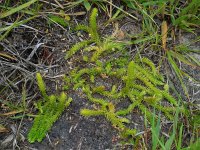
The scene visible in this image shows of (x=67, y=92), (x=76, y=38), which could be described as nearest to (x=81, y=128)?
(x=67, y=92)

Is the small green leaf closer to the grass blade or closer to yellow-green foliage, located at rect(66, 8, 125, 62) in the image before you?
yellow-green foliage, located at rect(66, 8, 125, 62)

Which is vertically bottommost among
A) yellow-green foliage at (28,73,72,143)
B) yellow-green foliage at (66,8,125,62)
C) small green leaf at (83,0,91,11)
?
yellow-green foliage at (28,73,72,143)

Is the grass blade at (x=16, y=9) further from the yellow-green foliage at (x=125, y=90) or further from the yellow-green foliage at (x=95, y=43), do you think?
the yellow-green foliage at (x=125, y=90)

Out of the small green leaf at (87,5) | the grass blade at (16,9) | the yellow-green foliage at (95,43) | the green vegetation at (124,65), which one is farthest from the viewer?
the small green leaf at (87,5)

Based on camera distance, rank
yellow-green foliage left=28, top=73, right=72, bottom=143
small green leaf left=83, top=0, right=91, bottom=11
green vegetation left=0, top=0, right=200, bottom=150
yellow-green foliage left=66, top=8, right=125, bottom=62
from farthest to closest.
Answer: small green leaf left=83, top=0, right=91, bottom=11 < yellow-green foliage left=66, top=8, right=125, bottom=62 < green vegetation left=0, top=0, right=200, bottom=150 < yellow-green foliage left=28, top=73, right=72, bottom=143

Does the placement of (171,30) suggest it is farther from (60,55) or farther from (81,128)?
(81,128)

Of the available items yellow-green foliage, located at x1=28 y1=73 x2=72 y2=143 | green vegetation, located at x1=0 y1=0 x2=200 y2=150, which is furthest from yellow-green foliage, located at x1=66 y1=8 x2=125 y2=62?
yellow-green foliage, located at x1=28 y1=73 x2=72 y2=143

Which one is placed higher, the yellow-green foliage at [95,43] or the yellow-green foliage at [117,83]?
the yellow-green foliage at [95,43]

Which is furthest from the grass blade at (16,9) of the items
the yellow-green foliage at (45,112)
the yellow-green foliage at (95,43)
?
the yellow-green foliage at (45,112)

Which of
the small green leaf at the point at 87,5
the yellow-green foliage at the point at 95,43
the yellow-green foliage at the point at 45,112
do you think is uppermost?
the small green leaf at the point at 87,5
